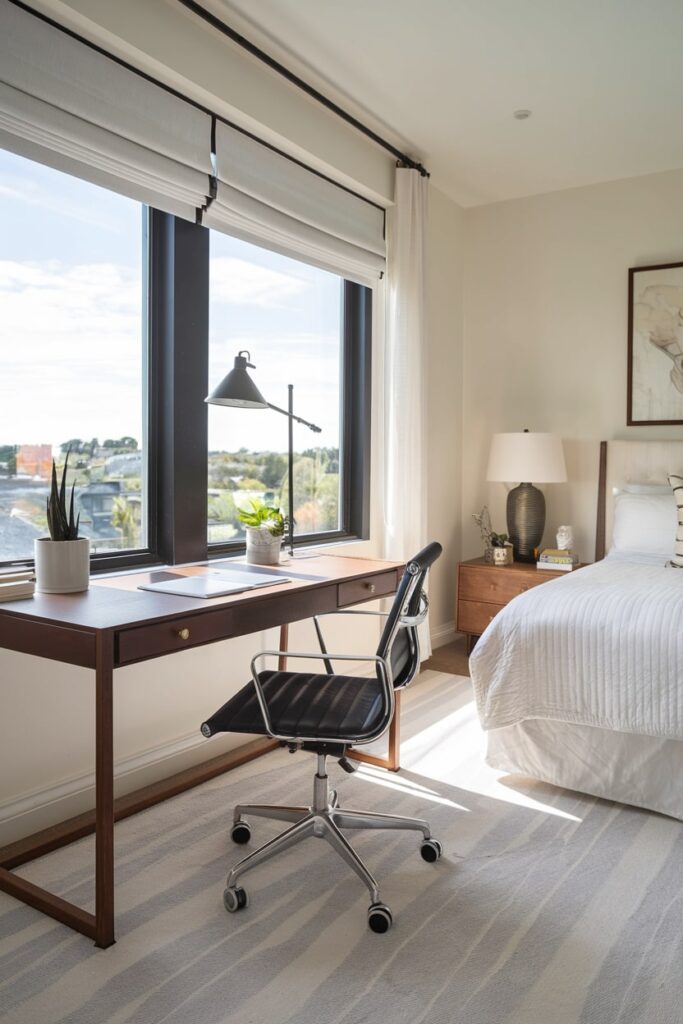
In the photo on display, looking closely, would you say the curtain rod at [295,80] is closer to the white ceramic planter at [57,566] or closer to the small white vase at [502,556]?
the white ceramic planter at [57,566]

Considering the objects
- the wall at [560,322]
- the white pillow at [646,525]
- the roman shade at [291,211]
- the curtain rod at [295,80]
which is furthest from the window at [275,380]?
the white pillow at [646,525]

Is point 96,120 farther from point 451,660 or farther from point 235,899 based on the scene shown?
point 451,660

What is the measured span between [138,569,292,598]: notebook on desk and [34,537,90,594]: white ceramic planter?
20cm

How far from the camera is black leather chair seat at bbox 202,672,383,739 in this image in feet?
6.34

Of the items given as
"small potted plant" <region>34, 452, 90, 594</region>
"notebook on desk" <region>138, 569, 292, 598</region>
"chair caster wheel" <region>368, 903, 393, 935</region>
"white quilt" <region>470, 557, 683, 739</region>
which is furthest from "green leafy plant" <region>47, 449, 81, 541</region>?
"white quilt" <region>470, 557, 683, 739</region>

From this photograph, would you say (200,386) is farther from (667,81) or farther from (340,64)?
(667,81)

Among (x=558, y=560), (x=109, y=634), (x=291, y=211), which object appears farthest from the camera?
(x=558, y=560)

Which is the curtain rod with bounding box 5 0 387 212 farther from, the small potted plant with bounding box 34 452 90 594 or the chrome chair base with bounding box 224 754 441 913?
the chrome chair base with bounding box 224 754 441 913

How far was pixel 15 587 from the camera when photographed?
2029mm

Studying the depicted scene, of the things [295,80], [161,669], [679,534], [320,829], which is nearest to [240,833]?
[320,829]

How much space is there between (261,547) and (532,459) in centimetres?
190

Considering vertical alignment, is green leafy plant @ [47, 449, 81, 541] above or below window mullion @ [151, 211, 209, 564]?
below

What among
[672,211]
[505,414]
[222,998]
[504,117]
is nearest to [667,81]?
[504,117]

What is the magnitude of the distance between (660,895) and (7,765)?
1850 millimetres
